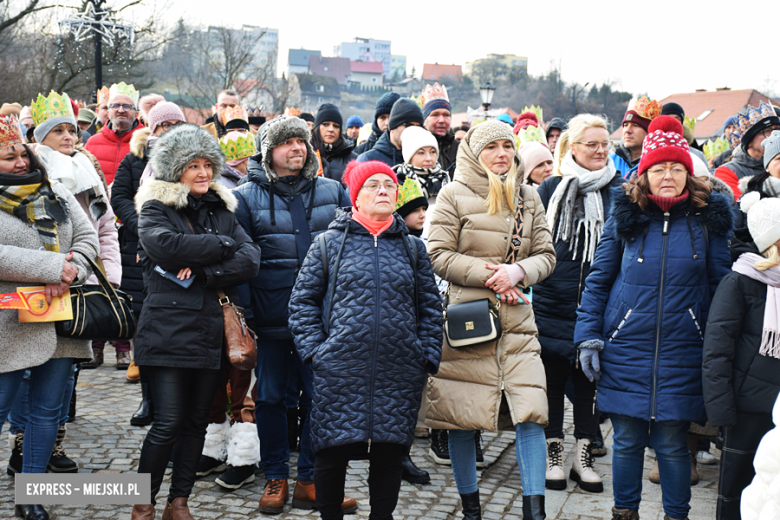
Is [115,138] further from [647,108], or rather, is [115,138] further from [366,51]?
[366,51]

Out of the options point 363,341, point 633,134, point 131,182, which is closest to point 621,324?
point 363,341

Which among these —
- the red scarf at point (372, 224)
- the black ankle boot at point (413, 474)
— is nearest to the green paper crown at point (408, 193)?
the red scarf at point (372, 224)

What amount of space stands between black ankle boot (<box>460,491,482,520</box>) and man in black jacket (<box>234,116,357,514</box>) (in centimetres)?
68

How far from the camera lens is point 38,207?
401 centimetres

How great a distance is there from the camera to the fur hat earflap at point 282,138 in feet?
14.7

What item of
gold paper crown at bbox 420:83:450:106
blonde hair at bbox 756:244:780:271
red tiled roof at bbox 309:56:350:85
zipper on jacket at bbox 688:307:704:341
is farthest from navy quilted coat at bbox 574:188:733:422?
red tiled roof at bbox 309:56:350:85

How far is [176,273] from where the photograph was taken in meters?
3.88

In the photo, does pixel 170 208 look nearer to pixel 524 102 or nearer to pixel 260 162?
pixel 260 162

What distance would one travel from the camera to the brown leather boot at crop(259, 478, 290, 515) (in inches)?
169

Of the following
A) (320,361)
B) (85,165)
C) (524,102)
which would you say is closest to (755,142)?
(320,361)

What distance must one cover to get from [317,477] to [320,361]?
0.61m

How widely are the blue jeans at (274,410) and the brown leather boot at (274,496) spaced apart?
0.04 m

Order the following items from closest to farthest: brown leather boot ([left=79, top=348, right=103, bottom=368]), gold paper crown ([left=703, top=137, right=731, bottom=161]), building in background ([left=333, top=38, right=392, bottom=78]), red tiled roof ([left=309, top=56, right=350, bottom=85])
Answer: brown leather boot ([left=79, top=348, right=103, bottom=368])
gold paper crown ([left=703, top=137, right=731, bottom=161])
red tiled roof ([left=309, top=56, right=350, bottom=85])
building in background ([left=333, top=38, right=392, bottom=78])

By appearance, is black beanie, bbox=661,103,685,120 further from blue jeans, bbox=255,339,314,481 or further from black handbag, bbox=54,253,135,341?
black handbag, bbox=54,253,135,341
